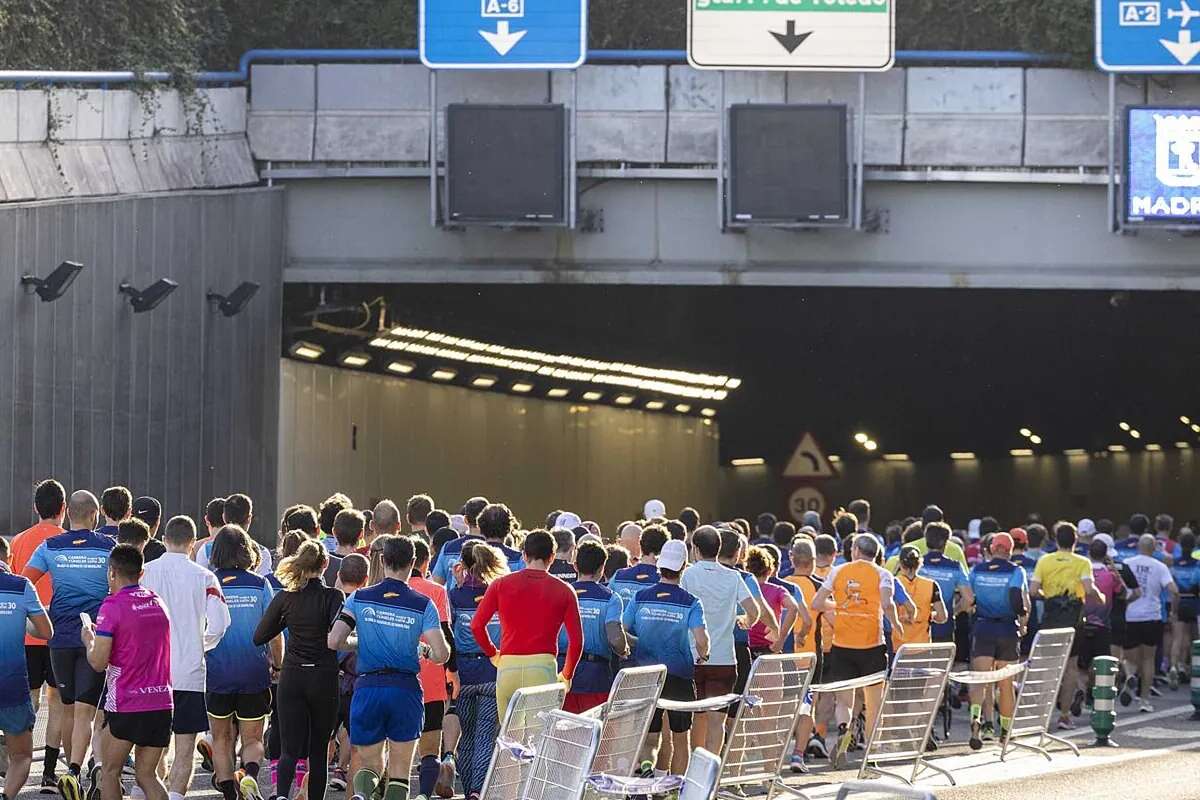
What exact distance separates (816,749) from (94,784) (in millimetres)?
6176

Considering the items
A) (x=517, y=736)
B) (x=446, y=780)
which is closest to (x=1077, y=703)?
(x=446, y=780)

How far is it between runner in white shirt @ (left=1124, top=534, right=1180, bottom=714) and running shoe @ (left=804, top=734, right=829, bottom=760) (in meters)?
7.50

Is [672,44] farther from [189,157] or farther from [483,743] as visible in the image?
[483,743]

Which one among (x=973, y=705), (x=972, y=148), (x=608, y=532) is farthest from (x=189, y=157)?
(x=608, y=532)

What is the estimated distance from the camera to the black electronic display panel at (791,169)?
85.0 feet

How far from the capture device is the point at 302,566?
1162cm

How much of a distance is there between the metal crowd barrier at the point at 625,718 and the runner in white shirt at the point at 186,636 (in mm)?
2482

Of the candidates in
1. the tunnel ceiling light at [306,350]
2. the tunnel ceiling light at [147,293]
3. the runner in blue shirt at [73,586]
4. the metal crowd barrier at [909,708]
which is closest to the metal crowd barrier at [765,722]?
the metal crowd barrier at [909,708]

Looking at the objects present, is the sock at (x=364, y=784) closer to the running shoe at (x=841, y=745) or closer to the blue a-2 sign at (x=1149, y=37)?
the running shoe at (x=841, y=745)

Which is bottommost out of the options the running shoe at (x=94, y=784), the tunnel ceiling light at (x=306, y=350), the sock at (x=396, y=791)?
the running shoe at (x=94, y=784)

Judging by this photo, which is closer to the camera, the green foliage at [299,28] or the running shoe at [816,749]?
the running shoe at [816,749]

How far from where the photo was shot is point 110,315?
68.9ft

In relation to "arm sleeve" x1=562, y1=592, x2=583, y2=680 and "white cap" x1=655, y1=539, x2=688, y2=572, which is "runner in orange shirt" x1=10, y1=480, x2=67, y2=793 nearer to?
"arm sleeve" x1=562, y1=592, x2=583, y2=680

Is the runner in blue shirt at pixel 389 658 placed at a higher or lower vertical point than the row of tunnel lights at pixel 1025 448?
higher
